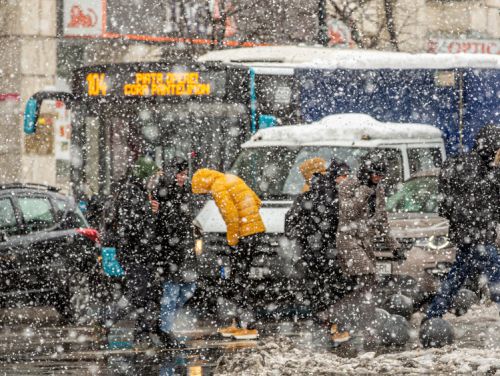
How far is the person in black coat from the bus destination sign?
19.1 feet

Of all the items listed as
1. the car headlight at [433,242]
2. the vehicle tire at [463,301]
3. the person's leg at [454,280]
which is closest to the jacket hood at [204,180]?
the car headlight at [433,242]

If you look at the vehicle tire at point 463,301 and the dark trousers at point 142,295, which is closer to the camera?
the dark trousers at point 142,295

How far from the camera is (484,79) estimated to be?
18.4 metres

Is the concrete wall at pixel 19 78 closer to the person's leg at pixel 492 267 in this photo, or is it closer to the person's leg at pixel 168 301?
the person's leg at pixel 168 301

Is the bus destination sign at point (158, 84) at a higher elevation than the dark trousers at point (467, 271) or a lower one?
higher

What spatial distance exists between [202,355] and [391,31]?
17.4 metres

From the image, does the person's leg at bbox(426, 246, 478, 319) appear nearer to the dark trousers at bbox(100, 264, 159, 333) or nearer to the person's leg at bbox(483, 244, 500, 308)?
the person's leg at bbox(483, 244, 500, 308)

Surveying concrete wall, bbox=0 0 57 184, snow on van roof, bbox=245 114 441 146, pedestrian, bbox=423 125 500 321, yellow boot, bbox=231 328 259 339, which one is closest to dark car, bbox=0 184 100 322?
snow on van roof, bbox=245 114 441 146

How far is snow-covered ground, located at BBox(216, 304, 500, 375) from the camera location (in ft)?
Answer: 32.2

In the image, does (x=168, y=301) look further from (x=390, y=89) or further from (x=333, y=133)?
(x=390, y=89)

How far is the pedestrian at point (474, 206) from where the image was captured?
477 inches

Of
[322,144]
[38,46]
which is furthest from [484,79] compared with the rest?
[38,46]

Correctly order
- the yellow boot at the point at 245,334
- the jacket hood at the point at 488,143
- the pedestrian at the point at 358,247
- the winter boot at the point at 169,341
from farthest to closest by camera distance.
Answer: the yellow boot at the point at 245,334 < the jacket hood at the point at 488,143 < the winter boot at the point at 169,341 < the pedestrian at the point at 358,247

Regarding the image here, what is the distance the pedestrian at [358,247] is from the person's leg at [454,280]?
24.7 inches
